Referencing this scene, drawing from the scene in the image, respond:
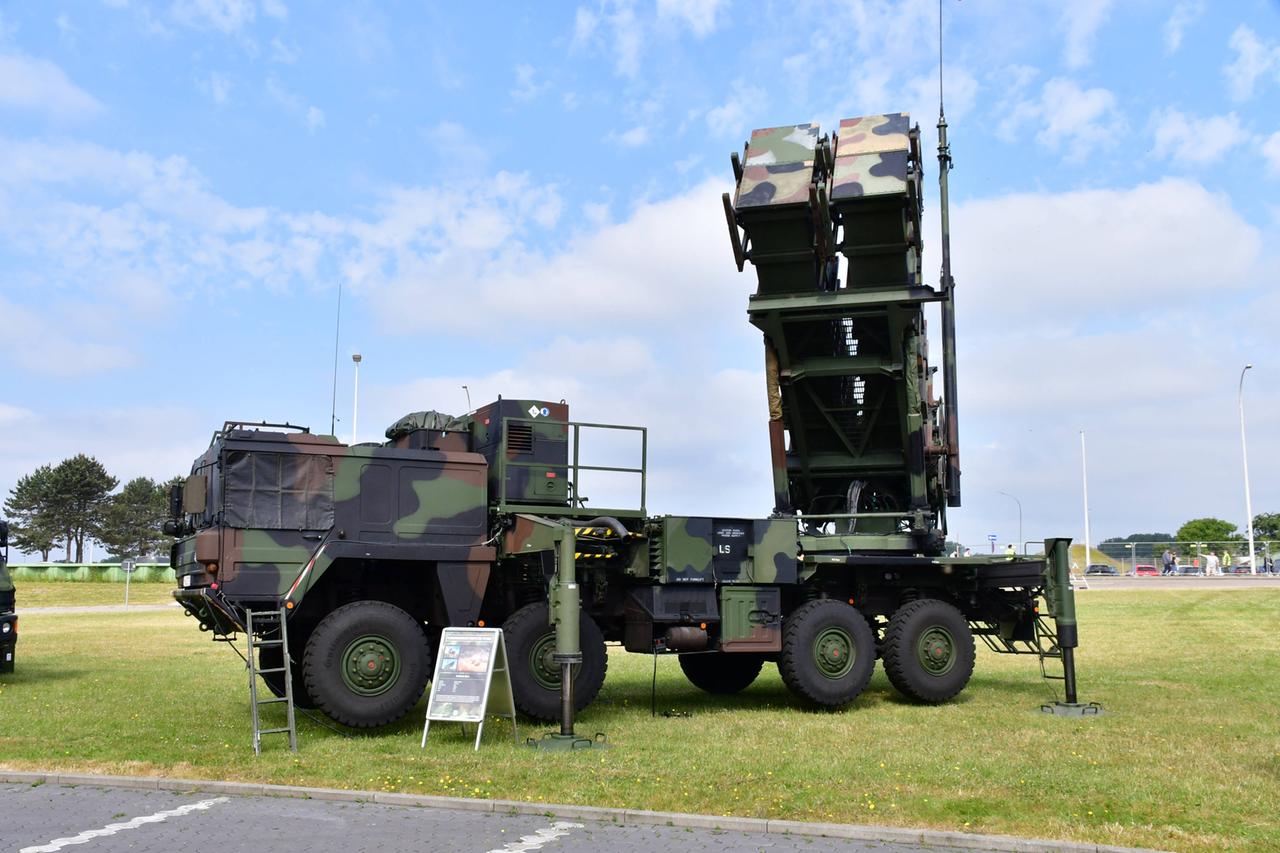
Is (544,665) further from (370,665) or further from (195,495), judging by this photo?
(195,495)

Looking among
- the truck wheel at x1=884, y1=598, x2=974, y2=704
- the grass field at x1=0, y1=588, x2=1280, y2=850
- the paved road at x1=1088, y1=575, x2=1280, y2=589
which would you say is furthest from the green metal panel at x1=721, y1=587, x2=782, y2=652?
the paved road at x1=1088, y1=575, x2=1280, y2=589

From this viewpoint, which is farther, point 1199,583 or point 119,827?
point 1199,583

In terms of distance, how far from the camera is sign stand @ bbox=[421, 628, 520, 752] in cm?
1040

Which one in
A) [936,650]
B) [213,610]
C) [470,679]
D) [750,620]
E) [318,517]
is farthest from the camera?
[936,650]

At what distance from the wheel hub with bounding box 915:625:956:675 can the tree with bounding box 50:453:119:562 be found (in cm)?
7723

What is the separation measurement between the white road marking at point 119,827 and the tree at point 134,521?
75475mm

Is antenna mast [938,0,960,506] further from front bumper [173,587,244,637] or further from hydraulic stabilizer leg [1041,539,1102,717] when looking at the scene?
front bumper [173,587,244,637]

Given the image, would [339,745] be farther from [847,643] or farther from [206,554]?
[847,643]

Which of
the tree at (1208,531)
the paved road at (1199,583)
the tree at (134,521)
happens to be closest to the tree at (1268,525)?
the tree at (1208,531)

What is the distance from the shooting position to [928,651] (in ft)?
44.8

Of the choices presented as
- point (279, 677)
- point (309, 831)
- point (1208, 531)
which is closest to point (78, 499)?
point (279, 677)

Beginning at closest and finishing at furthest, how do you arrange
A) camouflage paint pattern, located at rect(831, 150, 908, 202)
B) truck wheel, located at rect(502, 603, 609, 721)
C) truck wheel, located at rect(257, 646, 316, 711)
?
truck wheel, located at rect(502, 603, 609, 721) < truck wheel, located at rect(257, 646, 316, 711) < camouflage paint pattern, located at rect(831, 150, 908, 202)

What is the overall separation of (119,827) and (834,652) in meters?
8.00

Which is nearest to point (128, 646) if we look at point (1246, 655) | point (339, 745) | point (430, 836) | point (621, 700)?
point (621, 700)
